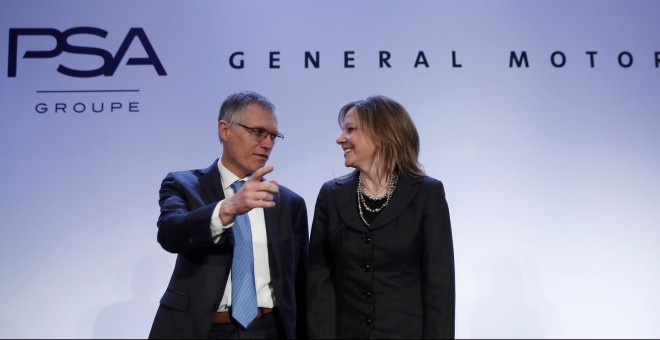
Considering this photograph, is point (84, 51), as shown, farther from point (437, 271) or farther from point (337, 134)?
point (437, 271)

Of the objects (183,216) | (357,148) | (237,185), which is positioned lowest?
(183,216)

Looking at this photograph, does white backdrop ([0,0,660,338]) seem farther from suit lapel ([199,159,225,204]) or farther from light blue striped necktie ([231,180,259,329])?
light blue striped necktie ([231,180,259,329])

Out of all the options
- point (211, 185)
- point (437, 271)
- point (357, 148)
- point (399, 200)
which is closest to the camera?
point (437, 271)

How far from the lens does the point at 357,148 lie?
2336mm

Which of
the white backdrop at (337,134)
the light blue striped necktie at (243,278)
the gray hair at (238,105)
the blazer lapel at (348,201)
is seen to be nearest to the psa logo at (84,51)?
the white backdrop at (337,134)

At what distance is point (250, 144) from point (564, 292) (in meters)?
2.04

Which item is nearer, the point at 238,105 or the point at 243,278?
the point at 243,278

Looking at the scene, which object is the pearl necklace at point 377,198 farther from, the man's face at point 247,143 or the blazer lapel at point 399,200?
the man's face at point 247,143

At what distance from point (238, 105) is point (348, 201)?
2.15 feet

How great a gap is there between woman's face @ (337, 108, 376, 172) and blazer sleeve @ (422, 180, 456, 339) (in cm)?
26

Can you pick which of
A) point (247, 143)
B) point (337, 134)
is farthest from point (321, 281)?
point (337, 134)

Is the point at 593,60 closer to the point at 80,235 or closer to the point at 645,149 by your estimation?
the point at 645,149

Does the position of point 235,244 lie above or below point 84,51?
below

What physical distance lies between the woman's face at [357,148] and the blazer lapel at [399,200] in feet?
0.47
